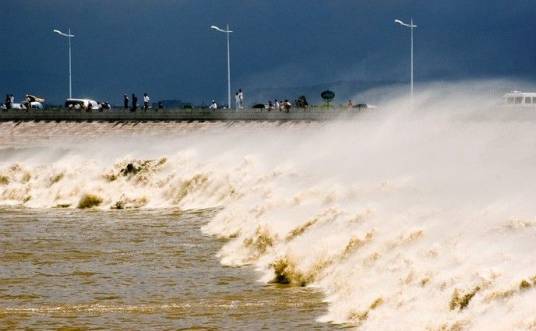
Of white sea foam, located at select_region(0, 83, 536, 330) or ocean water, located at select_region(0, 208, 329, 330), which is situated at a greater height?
white sea foam, located at select_region(0, 83, 536, 330)

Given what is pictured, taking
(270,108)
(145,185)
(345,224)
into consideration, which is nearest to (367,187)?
(345,224)

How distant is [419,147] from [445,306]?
1598 centimetres

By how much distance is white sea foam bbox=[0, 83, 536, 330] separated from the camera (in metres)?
12.3

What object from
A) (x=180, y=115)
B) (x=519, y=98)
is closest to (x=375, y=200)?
(x=519, y=98)

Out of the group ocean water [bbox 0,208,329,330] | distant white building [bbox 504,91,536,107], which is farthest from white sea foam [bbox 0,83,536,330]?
distant white building [bbox 504,91,536,107]

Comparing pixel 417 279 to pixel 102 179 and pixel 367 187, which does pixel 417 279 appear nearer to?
pixel 367 187

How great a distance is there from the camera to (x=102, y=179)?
38375 millimetres

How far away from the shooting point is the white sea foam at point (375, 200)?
12.3 meters

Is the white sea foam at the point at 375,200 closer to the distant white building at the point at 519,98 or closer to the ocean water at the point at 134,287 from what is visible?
the ocean water at the point at 134,287

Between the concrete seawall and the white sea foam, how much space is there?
3792mm

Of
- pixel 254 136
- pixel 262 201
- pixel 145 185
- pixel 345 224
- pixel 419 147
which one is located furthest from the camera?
pixel 254 136

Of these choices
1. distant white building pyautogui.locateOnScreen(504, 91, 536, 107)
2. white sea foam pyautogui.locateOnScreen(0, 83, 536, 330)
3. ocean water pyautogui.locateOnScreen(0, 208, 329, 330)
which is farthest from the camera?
distant white building pyautogui.locateOnScreen(504, 91, 536, 107)

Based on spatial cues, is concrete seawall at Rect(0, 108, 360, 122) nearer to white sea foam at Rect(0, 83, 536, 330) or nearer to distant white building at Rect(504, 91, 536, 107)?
white sea foam at Rect(0, 83, 536, 330)

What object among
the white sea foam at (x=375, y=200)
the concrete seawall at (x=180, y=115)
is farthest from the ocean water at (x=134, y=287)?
the concrete seawall at (x=180, y=115)
